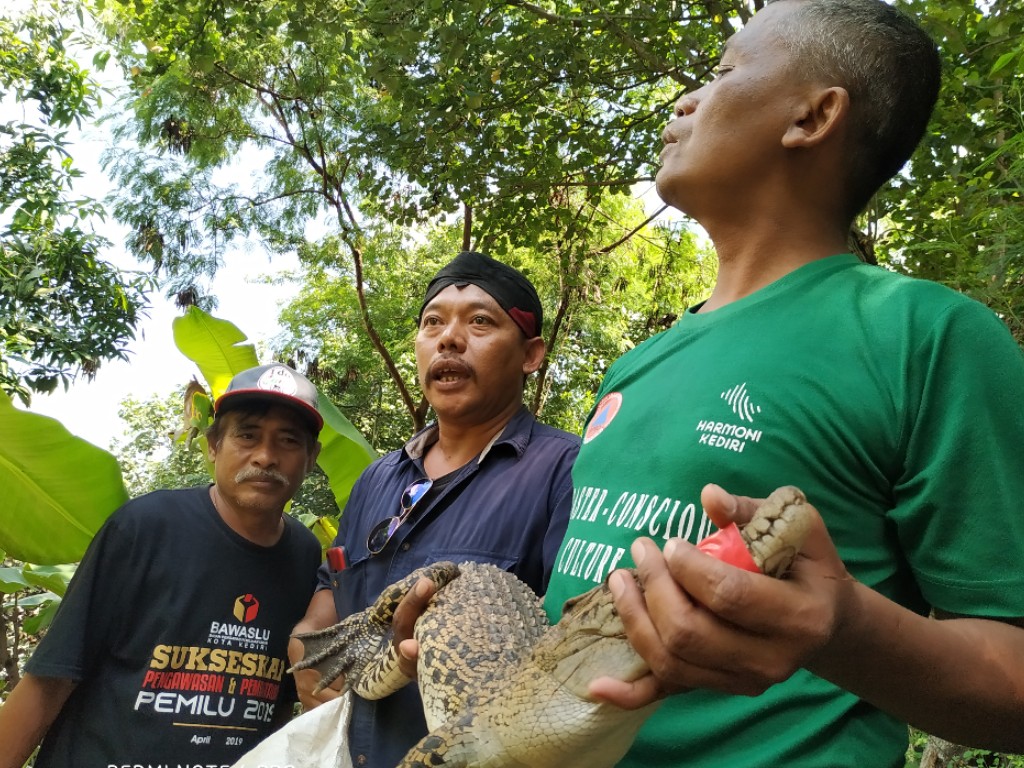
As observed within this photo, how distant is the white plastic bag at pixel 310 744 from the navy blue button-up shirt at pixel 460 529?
138 millimetres

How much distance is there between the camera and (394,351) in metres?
13.0

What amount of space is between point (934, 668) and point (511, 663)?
0.92 m

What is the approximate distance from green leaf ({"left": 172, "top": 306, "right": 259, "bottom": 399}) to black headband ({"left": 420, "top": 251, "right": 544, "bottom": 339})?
6.80ft

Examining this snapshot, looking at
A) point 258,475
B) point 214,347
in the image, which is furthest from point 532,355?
point 214,347

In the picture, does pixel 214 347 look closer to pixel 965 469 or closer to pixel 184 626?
pixel 184 626

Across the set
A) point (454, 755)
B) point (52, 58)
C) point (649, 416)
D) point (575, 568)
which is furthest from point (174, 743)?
point (52, 58)

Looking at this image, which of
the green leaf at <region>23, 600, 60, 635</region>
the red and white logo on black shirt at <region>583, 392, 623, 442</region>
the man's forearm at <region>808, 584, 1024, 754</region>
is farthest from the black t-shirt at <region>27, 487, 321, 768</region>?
the green leaf at <region>23, 600, 60, 635</region>

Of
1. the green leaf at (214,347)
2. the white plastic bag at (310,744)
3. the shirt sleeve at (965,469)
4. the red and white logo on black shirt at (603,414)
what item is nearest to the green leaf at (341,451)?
the green leaf at (214,347)

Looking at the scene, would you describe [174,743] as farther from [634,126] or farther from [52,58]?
[52,58]

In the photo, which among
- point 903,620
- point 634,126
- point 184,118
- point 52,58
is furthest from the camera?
point 184,118

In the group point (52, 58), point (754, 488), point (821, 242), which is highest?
point (52, 58)

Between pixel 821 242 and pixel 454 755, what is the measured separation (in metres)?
1.22

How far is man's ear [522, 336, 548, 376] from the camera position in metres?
3.00

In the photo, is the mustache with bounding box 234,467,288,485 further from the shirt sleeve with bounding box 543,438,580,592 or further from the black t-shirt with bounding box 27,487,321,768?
the shirt sleeve with bounding box 543,438,580,592
